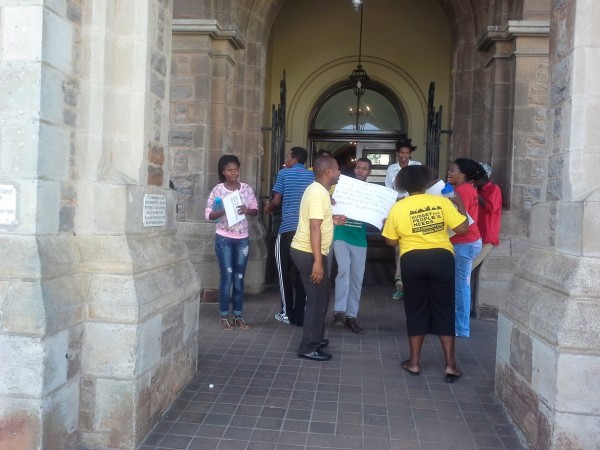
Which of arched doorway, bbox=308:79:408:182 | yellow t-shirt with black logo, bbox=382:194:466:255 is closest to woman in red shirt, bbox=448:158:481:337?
yellow t-shirt with black logo, bbox=382:194:466:255

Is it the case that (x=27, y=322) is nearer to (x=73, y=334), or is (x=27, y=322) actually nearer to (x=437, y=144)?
(x=73, y=334)

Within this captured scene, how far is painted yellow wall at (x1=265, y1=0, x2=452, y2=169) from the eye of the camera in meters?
10.4

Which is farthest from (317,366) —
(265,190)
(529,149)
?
(265,190)

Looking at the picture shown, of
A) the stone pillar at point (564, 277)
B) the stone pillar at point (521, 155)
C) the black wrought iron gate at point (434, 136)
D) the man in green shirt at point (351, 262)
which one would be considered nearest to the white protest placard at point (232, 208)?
the man in green shirt at point (351, 262)

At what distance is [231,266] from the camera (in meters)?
5.61

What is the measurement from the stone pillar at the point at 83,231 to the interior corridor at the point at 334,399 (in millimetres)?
404

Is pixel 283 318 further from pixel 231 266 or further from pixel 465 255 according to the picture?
pixel 465 255

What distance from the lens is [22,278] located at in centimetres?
274

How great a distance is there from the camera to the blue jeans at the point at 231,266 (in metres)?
5.57

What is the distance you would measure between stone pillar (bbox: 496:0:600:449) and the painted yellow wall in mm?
7075

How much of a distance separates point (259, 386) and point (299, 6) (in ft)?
27.7

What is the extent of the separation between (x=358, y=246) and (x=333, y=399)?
6.90 feet

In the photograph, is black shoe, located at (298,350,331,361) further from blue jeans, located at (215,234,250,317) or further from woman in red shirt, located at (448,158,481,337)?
woman in red shirt, located at (448,158,481,337)

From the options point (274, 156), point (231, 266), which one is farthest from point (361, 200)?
point (274, 156)
